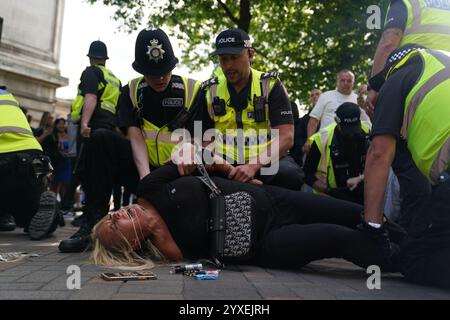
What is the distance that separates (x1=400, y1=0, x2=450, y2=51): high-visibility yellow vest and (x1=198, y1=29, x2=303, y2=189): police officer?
105 centimetres

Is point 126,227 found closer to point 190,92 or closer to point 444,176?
point 190,92

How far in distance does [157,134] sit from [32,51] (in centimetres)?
1133

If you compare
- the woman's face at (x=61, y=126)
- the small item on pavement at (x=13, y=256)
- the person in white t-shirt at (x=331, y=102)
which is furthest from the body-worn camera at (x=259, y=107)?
the woman's face at (x=61, y=126)

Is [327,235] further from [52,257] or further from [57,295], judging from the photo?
[52,257]

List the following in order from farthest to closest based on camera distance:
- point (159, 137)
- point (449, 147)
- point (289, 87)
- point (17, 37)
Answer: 1. point (289, 87)
2. point (17, 37)
3. point (159, 137)
4. point (449, 147)

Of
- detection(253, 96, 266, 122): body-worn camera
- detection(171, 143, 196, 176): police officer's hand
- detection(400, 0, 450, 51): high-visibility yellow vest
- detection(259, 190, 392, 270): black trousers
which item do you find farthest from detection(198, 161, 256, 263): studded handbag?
detection(400, 0, 450, 51): high-visibility yellow vest

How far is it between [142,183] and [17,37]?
11.8 m

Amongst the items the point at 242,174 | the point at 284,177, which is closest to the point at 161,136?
the point at 242,174

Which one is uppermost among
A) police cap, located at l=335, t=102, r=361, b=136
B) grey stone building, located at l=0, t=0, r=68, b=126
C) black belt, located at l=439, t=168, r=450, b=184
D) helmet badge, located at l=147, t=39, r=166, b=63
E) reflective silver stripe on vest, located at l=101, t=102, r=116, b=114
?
grey stone building, located at l=0, t=0, r=68, b=126

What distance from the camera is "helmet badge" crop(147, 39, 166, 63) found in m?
3.53

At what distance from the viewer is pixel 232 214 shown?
113 inches

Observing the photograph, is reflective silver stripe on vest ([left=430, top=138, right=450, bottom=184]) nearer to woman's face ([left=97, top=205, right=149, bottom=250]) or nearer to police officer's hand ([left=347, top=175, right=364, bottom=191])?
woman's face ([left=97, top=205, right=149, bottom=250])

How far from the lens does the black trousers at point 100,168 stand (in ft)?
12.2
